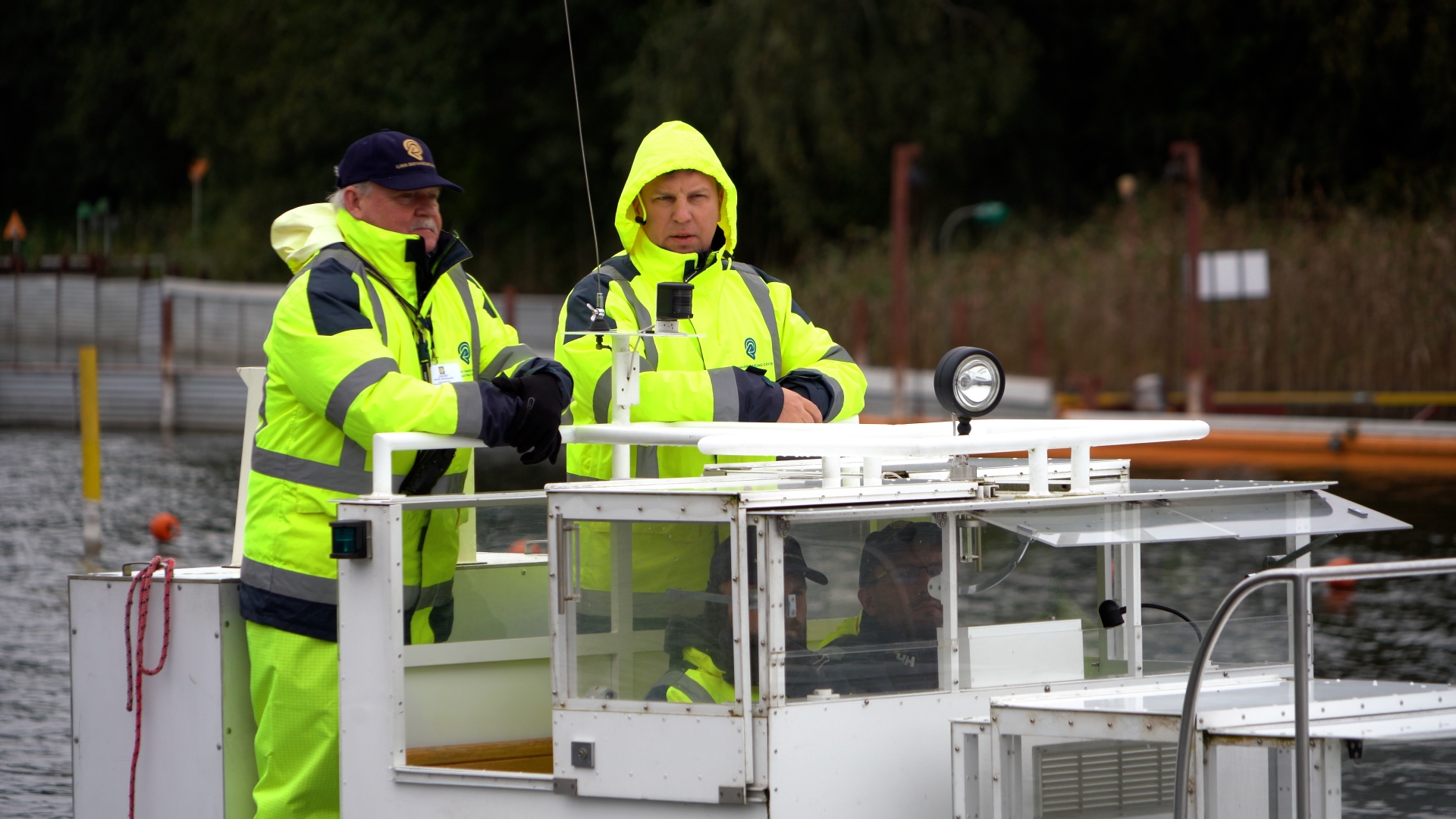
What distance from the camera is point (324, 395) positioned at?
12.9 feet

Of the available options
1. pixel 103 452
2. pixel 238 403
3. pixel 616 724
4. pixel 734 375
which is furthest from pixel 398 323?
pixel 238 403

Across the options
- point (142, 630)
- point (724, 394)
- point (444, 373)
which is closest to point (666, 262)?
point (724, 394)

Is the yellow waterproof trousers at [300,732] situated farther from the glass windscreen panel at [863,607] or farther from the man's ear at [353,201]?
the glass windscreen panel at [863,607]

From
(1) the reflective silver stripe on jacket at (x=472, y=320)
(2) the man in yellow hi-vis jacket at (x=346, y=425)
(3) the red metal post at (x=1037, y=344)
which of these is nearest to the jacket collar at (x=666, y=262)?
(1) the reflective silver stripe on jacket at (x=472, y=320)

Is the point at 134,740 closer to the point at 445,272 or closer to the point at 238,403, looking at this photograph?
the point at 445,272

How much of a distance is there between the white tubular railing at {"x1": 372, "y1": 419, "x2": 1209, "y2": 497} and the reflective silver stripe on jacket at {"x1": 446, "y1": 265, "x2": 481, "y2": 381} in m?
0.44

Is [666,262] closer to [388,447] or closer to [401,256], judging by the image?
[401,256]

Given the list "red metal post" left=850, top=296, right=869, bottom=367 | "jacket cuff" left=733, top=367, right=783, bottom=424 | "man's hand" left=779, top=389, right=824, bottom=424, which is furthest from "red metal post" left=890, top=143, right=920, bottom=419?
"jacket cuff" left=733, top=367, right=783, bottom=424

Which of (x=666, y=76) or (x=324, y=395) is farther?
(x=666, y=76)

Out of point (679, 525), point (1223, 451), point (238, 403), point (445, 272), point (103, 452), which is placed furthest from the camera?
point (238, 403)

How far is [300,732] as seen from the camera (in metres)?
4.03

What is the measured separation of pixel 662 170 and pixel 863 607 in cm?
146

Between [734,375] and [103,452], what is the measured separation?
65.2 ft

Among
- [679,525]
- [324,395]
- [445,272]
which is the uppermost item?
[445,272]
